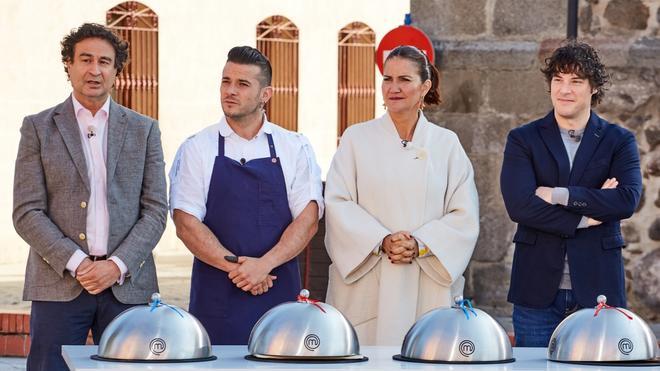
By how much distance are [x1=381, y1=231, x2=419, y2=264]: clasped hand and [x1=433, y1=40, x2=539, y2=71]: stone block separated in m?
2.84

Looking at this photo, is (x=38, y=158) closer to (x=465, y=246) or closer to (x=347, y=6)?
(x=465, y=246)

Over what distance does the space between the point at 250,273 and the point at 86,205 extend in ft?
2.21

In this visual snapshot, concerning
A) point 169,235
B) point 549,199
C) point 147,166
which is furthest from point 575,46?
point 169,235

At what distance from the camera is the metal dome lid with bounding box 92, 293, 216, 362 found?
4.83m

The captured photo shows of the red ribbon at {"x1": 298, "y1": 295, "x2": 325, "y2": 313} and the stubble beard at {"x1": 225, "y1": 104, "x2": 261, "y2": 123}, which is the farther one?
the stubble beard at {"x1": 225, "y1": 104, "x2": 261, "y2": 123}

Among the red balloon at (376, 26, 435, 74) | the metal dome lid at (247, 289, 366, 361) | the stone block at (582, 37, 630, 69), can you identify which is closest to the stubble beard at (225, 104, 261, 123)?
the metal dome lid at (247, 289, 366, 361)

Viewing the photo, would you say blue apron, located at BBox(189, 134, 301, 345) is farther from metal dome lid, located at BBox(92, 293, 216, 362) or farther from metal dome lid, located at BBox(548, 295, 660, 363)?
metal dome lid, located at BBox(548, 295, 660, 363)

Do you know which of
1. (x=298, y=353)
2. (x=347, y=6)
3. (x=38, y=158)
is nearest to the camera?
(x=298, y=353)

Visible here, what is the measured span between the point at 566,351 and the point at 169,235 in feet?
44.7

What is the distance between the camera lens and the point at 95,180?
6.16 metres

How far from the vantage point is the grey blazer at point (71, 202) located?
6.04 m

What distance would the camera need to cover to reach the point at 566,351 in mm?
5008

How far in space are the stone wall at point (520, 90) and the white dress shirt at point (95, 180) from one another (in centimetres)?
331

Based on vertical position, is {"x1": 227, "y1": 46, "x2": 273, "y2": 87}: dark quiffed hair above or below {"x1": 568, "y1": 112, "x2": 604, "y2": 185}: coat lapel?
above
